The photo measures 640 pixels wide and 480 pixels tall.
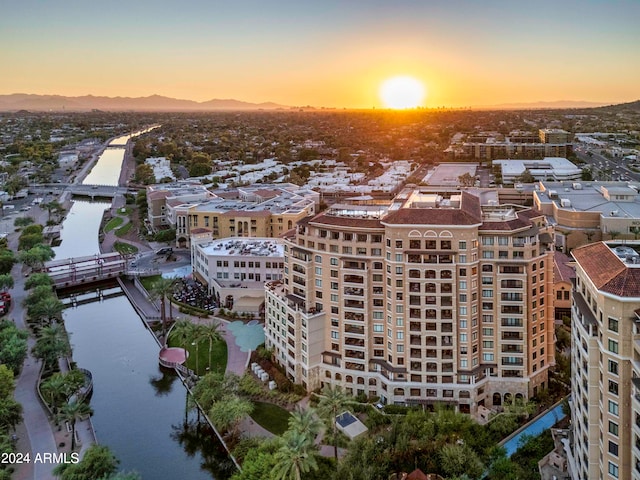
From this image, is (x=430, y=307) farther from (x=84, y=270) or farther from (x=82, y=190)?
(x=82, y=190)

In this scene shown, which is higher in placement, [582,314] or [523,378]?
[582,314]

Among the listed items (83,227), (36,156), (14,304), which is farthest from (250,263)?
(36,156)

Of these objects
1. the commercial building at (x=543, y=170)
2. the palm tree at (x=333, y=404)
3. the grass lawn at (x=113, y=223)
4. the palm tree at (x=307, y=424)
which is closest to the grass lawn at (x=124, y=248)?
the grass lawn at (x=113, y=223)

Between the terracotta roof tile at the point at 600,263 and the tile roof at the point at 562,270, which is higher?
the terracotta roof tile at the point at 600,263

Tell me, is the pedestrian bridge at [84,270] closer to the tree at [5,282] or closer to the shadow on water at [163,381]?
the tree at [5,282]

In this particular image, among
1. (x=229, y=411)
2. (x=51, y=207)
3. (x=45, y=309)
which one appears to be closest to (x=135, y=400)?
(x=229, y=411)

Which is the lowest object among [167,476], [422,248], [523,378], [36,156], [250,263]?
[167,476]

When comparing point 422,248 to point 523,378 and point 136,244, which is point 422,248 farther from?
point 136,244
